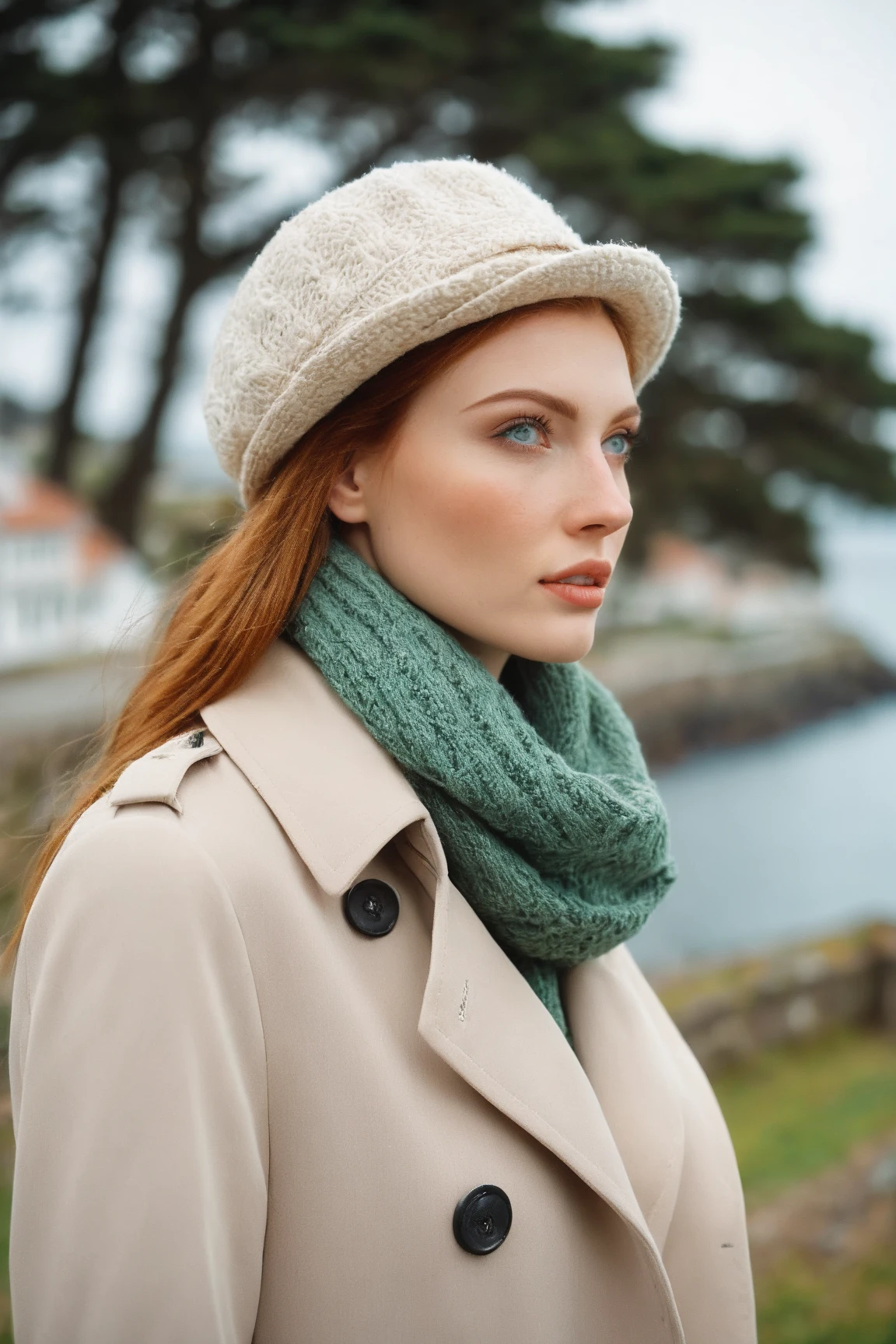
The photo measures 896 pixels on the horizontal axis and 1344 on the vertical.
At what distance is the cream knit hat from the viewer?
878 mm

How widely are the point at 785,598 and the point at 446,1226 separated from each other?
13.4 feet

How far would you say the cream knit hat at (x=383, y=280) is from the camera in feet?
2.88

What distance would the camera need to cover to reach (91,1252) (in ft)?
2.28

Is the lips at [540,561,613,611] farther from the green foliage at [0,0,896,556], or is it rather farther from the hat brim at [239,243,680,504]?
the green foliage at [0,0,896,556]

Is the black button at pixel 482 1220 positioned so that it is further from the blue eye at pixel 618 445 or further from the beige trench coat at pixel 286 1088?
the blue eye at pixel 618 445

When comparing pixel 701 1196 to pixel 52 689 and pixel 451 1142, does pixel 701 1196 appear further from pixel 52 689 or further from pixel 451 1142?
pixel 52 689

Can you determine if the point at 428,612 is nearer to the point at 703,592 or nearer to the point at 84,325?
the point at 84,325

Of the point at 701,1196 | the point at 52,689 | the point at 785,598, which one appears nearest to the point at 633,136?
the point at 785,598

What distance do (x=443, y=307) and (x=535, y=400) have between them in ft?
0.39

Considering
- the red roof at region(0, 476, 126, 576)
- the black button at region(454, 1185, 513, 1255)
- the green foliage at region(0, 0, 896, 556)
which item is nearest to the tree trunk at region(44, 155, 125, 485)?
the green foliage at region(0, 0, 896, 556)

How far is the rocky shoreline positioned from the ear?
3392 mm

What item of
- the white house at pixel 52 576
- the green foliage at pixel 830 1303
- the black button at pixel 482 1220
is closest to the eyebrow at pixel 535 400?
the black button at pixel 482 1220

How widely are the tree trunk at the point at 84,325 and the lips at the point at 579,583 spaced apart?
3235 mm

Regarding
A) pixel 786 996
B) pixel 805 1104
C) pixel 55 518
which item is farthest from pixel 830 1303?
pixel 55 518
